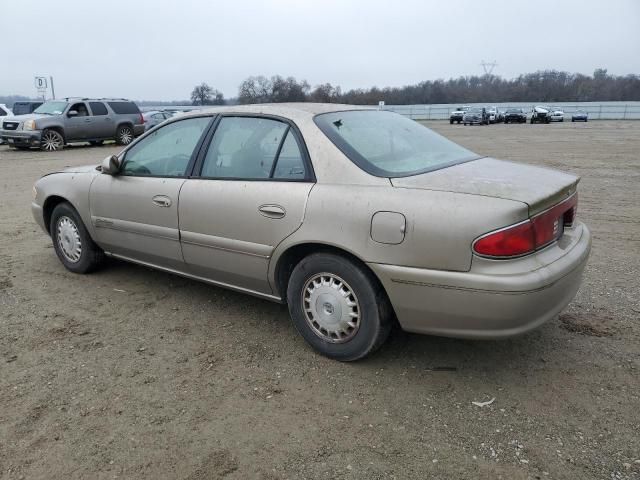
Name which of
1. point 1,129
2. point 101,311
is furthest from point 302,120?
point 1,129

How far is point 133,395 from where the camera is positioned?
9.60 feet

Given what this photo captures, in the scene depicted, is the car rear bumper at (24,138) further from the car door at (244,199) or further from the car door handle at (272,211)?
the car door handle at (272,211)

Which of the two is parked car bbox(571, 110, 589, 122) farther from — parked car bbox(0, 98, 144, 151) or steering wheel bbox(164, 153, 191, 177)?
steering wheel bbox(164, 153, 191, 177)

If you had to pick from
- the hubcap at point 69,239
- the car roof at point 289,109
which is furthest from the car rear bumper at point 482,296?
the hubcap at point 69,239

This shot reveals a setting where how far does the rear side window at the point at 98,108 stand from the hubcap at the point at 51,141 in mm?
1622

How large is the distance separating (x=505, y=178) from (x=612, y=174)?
9.50 meters

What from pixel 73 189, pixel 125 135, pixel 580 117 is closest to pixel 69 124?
pixel 125 135

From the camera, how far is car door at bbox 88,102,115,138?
18.9m

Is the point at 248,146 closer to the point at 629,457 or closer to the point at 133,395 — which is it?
the point at 133,395

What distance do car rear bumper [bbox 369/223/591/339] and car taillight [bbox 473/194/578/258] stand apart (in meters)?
0.05

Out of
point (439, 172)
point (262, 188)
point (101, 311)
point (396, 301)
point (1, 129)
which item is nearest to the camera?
point (396, 301)

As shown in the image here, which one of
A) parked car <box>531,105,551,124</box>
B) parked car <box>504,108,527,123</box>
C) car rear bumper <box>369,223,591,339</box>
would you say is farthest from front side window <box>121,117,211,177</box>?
parked car <box>504,108,527,123</box>

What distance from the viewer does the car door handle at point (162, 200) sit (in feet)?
12.5

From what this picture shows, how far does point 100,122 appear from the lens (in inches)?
749
